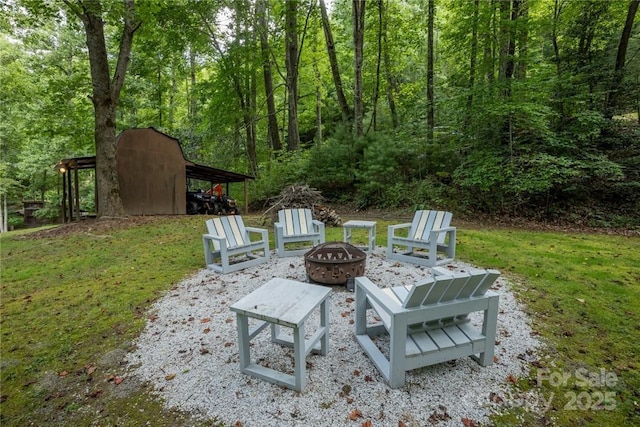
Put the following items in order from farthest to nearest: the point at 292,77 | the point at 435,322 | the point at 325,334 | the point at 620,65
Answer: the point at 292,77 → the point at 620,65 → the point at 325,334 → the point at 435,322

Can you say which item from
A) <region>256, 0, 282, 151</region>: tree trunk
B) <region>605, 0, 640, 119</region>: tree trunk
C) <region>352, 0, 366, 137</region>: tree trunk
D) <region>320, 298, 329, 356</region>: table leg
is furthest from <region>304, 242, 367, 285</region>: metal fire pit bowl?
<region>256, 0, 282, 151</region>: tree trunk

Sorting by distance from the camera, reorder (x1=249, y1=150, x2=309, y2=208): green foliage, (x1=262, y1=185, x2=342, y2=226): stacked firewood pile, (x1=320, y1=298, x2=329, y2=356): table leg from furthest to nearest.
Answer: (x1=249, y1=150, x2=309, y2=208): green foliage < (x1=262, y1=185, x2=342, y2=226): stacked firewood pile < (x1=320, y1=298, x2=329, y2=356): table leg

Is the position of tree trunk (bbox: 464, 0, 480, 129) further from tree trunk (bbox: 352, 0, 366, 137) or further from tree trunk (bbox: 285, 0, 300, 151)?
tree trunk (bbox: 285, 0, 300, 151)

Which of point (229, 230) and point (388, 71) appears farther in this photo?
point (388, 71)

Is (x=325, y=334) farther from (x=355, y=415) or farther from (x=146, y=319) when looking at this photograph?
(x=146, y=319)

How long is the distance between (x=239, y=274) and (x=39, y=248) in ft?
15.9

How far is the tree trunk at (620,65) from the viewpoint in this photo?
7582 millimetres

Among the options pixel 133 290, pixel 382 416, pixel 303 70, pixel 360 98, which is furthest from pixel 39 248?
pixel 303 70

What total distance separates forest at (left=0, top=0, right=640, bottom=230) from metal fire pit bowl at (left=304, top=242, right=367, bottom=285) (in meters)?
5.93

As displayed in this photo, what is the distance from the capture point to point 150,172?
10.1 meters

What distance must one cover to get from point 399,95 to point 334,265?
12.5 m

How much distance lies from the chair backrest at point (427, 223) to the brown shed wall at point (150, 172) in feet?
29.6

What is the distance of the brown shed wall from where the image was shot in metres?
9.58

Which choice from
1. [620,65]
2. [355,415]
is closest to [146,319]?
[355,415]
